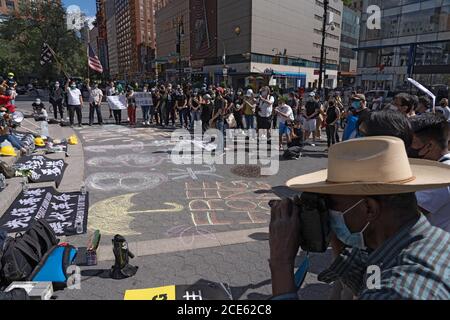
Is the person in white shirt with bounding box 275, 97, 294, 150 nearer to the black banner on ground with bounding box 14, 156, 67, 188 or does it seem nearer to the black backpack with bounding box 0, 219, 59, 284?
the black banner on ground with bounding box 14, 156, 67, 188

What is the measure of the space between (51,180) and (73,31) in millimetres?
44843

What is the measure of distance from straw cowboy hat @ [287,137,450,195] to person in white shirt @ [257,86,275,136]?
10139mm

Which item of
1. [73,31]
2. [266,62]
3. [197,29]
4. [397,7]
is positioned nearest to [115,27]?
[197,29]

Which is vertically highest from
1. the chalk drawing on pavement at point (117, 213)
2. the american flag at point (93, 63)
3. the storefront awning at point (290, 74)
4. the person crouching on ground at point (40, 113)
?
the storefront awning at point (290, 74)

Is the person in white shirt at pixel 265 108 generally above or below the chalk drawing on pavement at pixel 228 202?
above

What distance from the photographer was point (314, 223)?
52.2 inches

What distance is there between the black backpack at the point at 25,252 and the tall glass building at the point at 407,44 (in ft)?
148

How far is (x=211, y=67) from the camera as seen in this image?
7769 cm

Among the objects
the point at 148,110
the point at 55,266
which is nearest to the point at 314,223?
the point at 55,266

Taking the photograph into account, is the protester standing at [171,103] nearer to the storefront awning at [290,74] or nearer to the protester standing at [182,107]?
the protester standing at [182,107]

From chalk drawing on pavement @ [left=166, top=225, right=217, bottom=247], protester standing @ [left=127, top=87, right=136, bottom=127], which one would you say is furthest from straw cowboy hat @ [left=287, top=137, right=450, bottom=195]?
protester standing @ [left=127, top=87, right=136, bottom=127]

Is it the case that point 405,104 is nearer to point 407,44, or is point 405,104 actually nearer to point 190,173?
point 190,173

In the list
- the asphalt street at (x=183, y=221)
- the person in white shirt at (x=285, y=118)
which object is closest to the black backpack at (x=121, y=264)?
the asphalt street at (x=183, y=221)

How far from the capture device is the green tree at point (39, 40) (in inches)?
1673
